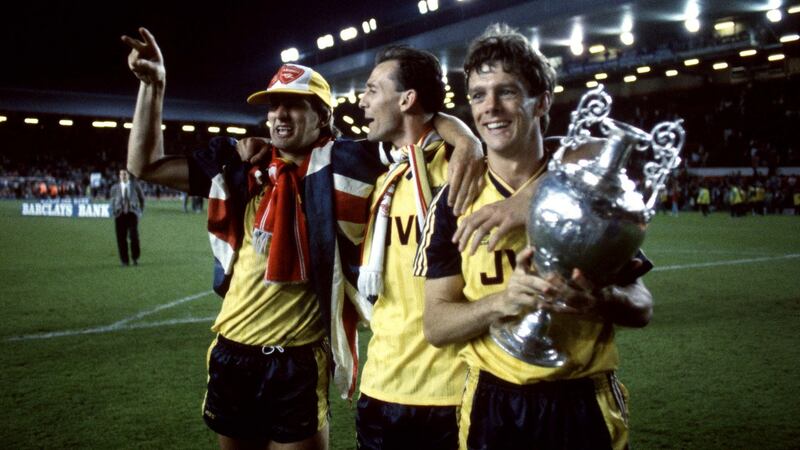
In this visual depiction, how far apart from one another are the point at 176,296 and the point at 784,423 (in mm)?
7275

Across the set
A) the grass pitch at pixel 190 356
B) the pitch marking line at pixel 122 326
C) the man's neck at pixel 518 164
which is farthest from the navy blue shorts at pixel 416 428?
the pitch marking line at pixel 122 326

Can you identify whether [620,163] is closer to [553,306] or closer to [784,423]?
[553,306]

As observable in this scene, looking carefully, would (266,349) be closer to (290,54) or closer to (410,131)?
(410,131)

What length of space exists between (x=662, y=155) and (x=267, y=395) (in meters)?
1.85

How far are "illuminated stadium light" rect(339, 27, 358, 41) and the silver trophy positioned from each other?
3576 cm

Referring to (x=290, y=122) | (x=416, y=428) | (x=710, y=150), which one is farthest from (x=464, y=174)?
(x=710, y=150)

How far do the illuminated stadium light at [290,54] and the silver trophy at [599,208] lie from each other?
38.9m

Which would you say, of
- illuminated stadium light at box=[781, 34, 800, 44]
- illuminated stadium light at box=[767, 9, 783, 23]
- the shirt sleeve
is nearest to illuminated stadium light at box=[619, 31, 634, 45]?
illuminated stadium light at box=[767, 9, 783, 23]

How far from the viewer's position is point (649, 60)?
3019cm

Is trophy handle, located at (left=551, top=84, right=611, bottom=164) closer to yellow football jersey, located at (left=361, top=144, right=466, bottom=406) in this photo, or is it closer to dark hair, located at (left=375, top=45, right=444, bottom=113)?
yellow football jersey, located at (left=361, top=144, right=466, bottom=406)

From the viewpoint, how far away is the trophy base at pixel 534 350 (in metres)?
1.74

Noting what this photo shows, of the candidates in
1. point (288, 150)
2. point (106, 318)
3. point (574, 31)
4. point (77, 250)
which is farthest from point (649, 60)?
point (288, 150)

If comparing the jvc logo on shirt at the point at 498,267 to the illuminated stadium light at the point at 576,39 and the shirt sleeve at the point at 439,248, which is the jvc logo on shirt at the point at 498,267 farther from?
the illuminated stadium light at the point at 576,39

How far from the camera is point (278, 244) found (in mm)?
2674
